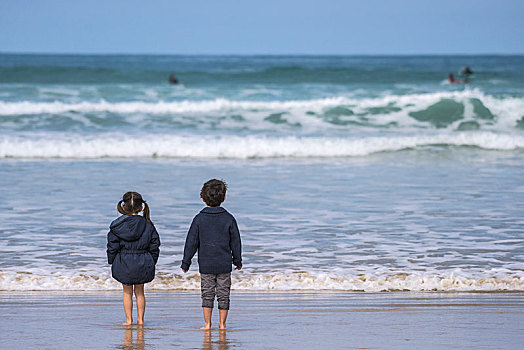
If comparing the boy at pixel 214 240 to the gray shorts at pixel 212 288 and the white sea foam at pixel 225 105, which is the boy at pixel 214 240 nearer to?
the gray shorts at pixel 212 288

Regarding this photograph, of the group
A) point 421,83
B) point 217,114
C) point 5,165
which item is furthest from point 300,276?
point 421,83

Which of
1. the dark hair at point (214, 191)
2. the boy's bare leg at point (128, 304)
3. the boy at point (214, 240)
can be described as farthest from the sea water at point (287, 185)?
the dark hair at point (214, 191)

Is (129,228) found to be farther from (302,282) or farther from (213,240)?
(302,282)

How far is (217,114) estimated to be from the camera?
74.6ft

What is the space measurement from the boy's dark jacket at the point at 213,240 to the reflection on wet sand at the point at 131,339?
551 mm

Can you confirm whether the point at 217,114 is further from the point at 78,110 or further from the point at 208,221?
the point at 208,221

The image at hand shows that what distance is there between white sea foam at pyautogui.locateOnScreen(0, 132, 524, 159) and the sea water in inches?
1.7

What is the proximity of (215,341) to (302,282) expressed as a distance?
6.58 ft

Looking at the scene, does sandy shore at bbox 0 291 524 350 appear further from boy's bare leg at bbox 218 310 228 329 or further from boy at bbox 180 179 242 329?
boy at bbox 180 179 242 329

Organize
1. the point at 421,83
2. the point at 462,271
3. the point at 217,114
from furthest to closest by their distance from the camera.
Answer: the point at 421,83 → the point at 217,114 → the point at 462,271

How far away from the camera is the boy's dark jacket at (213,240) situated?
4.86 m

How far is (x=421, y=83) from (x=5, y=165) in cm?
2849

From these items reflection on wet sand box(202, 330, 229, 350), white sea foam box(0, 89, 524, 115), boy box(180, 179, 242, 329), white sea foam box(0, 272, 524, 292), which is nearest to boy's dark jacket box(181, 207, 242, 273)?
boy box(180, 179, 242, 329)

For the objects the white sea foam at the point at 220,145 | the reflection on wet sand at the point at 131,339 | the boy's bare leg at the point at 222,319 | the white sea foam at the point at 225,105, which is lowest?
the reflection on wet sand at the point at 131,339
